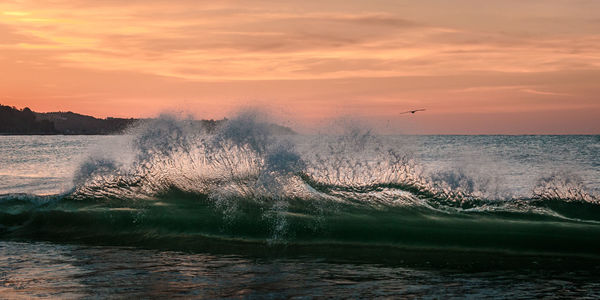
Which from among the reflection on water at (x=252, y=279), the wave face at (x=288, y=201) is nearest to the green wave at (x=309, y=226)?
the wave face at (x=288, y=201)

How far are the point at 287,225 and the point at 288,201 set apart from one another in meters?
0.85

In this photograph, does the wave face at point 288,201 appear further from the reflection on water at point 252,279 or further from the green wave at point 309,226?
the reflection on water at point 252,279

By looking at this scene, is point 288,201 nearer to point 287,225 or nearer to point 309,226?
point 287,225

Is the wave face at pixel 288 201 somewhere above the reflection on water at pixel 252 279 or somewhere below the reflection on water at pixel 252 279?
above

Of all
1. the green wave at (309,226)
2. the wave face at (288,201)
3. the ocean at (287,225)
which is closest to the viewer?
the ocean at (287,225)

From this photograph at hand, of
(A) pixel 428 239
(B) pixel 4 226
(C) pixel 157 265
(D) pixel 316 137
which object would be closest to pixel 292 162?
(D) pixel 316 137

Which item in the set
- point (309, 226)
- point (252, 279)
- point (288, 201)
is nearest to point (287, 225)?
point (309, 226)

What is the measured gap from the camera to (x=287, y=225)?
953cm

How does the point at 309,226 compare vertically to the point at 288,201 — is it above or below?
below

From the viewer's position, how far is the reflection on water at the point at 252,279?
624 centimetres

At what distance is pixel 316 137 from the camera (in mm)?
13320

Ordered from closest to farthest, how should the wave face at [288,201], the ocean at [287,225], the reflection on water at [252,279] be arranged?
the reflection on water at [252,279] < the ocean at [287,225] < the wave face at [288,201]

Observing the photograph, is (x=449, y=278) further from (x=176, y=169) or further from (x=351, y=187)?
(x=176, y=169)

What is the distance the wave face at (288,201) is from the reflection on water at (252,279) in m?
1.31
